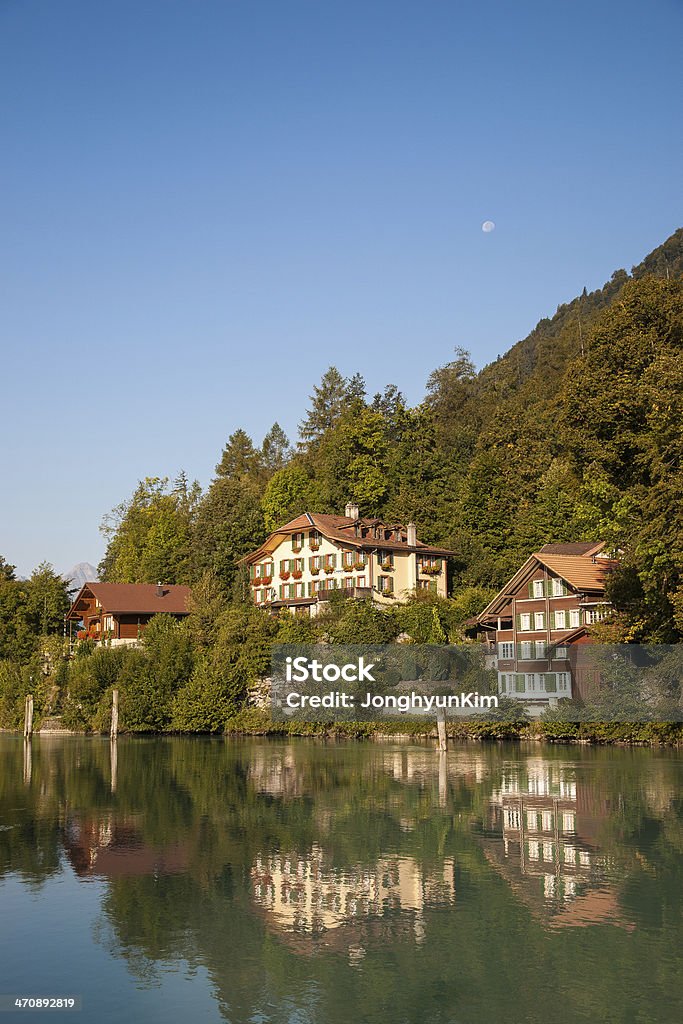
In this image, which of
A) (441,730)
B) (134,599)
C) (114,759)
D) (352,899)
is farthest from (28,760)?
(134,599)

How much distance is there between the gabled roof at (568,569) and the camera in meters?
60.1

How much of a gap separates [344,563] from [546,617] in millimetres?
20969

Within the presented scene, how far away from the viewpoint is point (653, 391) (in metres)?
43.1

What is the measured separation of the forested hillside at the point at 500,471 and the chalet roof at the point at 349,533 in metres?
4.00

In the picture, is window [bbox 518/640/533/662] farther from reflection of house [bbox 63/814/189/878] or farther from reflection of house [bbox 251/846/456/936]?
reflection of house [bbox 251/846/456/936]

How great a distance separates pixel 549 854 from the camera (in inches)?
920

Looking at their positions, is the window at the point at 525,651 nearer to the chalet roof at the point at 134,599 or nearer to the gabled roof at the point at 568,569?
the gabled roof at the point at 568,569

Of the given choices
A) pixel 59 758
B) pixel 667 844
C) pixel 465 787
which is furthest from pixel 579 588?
pixel 667 844

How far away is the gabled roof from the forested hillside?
285 cm

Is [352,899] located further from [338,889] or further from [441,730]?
[441,730]

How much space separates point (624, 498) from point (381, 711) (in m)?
21.5

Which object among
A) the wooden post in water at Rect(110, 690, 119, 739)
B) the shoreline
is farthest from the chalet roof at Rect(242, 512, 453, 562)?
the wooden post in water at Rect(110, 690, 119, 739)

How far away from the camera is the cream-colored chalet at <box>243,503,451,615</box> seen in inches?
3061

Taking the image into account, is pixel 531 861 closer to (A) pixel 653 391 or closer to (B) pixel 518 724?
(A) pixel 653 391
